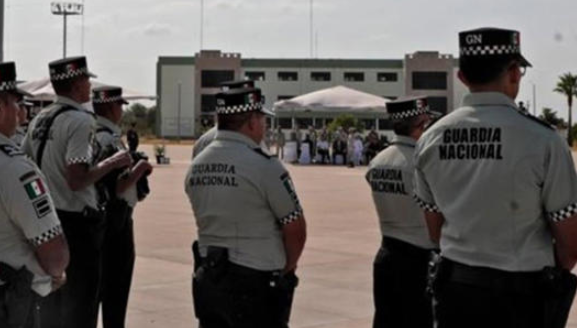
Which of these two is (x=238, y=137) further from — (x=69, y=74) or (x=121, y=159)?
(x=69, y=74)

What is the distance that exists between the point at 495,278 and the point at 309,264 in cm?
690

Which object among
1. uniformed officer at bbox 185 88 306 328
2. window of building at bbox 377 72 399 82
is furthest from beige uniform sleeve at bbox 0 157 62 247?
window of building at bbox 377 72 399 82

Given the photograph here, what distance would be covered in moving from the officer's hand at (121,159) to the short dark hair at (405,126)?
174 centimetres

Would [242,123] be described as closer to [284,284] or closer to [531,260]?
[284,284]

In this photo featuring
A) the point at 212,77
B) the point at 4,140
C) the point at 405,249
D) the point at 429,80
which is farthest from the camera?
the point at 212,77

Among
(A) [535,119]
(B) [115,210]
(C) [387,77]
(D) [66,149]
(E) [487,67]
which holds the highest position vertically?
(C) [387,77]

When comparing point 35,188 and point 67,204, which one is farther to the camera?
point 67,204

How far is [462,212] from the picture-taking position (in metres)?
3.66

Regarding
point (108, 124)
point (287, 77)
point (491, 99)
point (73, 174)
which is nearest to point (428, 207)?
point (491, 99)

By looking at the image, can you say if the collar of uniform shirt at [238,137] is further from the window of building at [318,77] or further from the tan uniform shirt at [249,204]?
the window of building at [318,77]

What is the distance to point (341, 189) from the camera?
22469mm

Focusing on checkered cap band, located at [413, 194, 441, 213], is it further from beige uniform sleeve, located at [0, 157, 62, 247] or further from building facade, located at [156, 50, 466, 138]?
building facade, located at [156, 50, 466, 138]

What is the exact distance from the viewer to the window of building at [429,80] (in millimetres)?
86812

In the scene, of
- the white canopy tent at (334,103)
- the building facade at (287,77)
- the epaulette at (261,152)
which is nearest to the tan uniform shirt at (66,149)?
the epaulette at (261,152)
